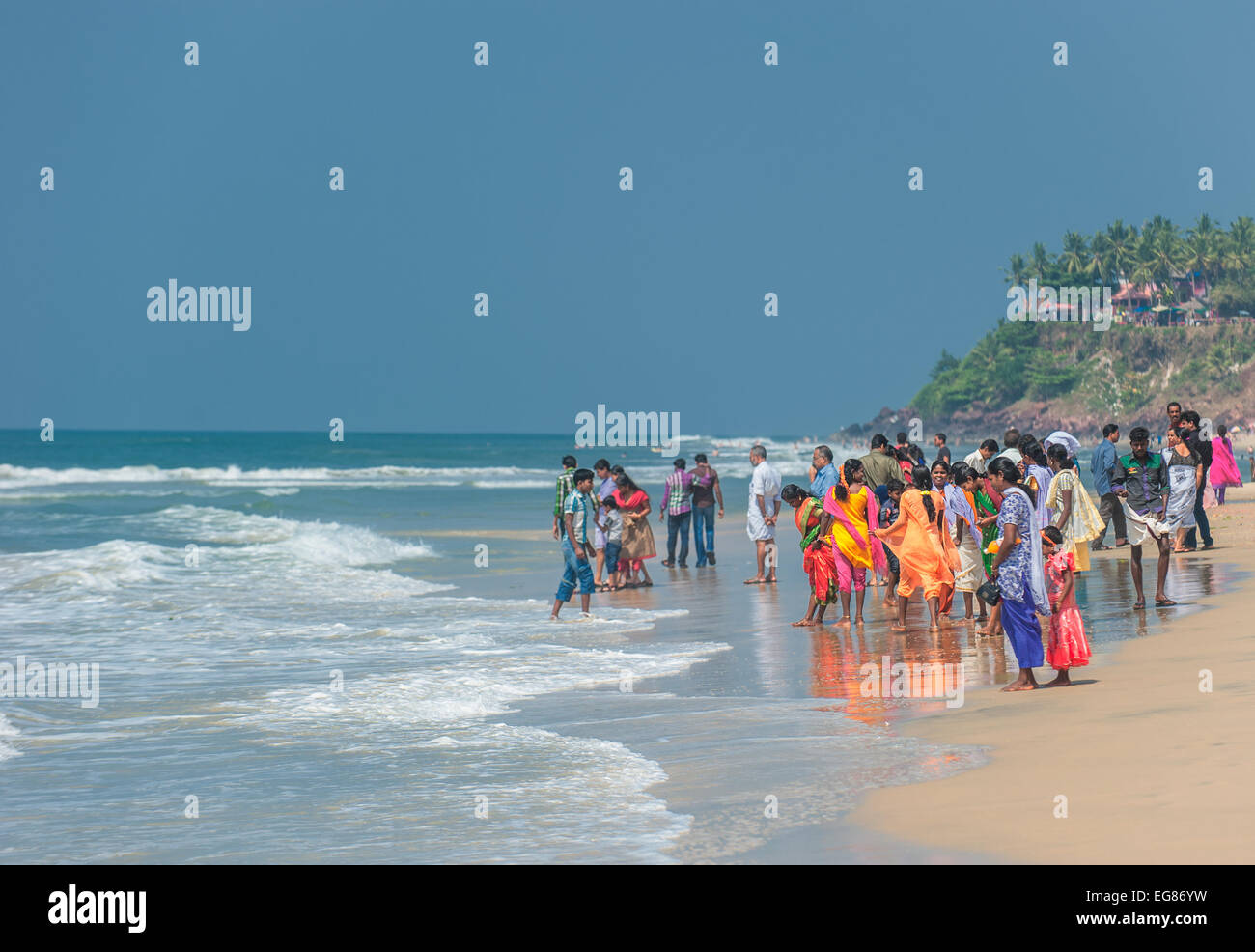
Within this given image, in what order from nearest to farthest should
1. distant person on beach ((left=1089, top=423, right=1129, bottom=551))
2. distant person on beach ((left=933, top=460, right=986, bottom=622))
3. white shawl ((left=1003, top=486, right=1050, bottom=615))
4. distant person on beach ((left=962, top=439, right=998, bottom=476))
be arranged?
white shawl ((left=1003, top=486, right=1050, bottom=615)) < distant person on beach ((left=933, top=460, right=986, bottom=622)) < distant person on beach ((left=962, top=439, right=998, bottom=476)) < distant person on beach ((left=1089, top=423, right=1129, bottom=551))

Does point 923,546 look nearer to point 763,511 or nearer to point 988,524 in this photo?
point 988,524

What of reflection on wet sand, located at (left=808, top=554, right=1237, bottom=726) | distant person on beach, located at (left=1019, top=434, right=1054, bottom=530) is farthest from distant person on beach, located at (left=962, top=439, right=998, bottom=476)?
distant person on beach, located at (left=1019, top=434, right=1054, bottom=530)

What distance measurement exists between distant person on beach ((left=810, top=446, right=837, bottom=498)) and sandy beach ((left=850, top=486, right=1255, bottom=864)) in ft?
17.7

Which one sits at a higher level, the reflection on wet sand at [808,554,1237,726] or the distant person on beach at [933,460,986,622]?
the distant person on beach at [933,460,986,622]

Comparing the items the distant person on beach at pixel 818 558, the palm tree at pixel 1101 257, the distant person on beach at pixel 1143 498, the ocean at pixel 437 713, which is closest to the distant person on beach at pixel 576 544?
the ocean at pixel 437 713

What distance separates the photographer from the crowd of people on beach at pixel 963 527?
872 centimetres

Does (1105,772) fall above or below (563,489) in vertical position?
below

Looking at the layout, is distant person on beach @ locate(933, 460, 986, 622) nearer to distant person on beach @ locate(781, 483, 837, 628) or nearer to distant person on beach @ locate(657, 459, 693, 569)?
distant person on beach @ locate(781, 483, 837, 628)

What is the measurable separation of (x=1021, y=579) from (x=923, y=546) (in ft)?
9.46

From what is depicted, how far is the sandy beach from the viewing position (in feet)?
17.3

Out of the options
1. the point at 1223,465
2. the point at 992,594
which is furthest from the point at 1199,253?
the point at 992,594

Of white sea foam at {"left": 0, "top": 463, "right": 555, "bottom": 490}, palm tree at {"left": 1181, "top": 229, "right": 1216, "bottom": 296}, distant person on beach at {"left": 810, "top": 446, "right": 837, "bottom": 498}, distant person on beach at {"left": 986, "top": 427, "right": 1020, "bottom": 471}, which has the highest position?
palm tree at {"left": 1181, "top": 229, "right": 1216, "bottom": 296}

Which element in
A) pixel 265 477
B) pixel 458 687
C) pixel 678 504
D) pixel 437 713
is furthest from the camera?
pixel 265 477

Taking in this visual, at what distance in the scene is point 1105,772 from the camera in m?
6.31
